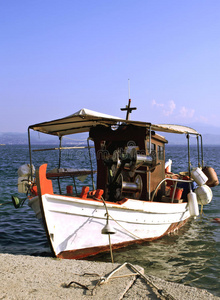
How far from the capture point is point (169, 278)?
6.67 meters

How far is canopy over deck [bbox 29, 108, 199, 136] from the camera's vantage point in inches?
287

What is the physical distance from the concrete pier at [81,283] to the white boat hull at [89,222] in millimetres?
1478

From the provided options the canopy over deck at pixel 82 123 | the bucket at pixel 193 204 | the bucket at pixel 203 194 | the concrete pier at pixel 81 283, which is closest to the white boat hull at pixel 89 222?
the bucket at pixel 193 204

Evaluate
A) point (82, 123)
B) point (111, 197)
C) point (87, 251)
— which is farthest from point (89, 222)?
point (82, 123)

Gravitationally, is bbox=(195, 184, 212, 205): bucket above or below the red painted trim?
above

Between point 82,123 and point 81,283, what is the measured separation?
5.34 m

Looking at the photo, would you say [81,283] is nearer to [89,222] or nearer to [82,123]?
[89,222]

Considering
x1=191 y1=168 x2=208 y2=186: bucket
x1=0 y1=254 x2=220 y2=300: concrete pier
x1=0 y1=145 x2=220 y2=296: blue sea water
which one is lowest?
x1=0 y1=145 x2=220 y2=296: blue sea water

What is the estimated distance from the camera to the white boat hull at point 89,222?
6484 millimetres

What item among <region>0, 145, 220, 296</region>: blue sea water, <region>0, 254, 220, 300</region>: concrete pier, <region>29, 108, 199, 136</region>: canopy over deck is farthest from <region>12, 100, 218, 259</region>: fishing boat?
<region>0, 254, 220, 300</region>: concrete pier

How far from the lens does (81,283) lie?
4.32m

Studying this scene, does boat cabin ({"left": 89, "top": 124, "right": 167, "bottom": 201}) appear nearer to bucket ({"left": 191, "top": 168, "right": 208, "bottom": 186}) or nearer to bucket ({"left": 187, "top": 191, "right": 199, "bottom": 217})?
bucket ({"left": 187, "top": 191, "right": 199, "bottom": 217})

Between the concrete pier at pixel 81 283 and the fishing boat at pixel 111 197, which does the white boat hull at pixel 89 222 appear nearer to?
the fishing boat at pixel 111 197

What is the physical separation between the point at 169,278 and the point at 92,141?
4965mm
